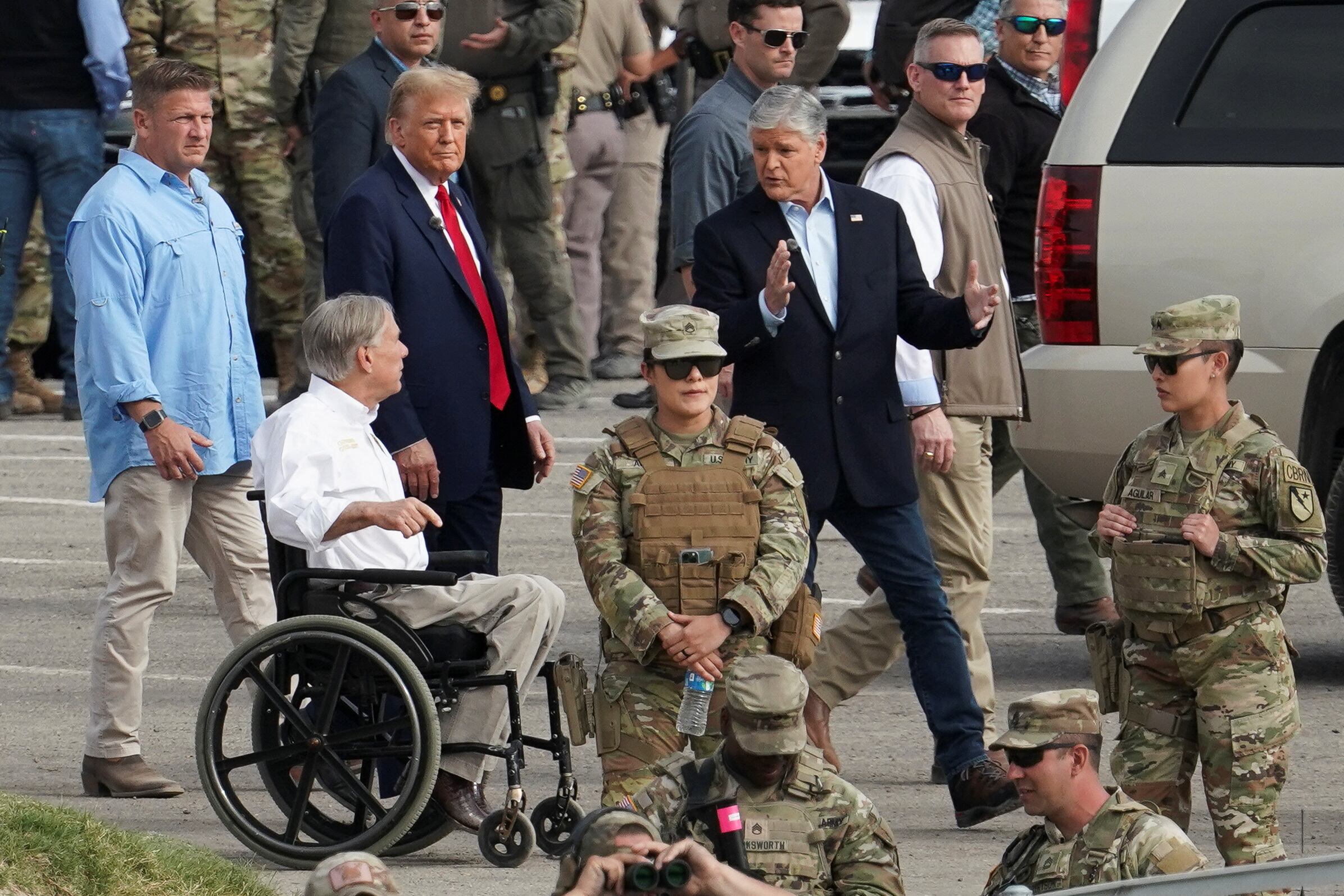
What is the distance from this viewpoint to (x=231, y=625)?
729cm

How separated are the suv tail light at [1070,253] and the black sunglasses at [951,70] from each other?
663mm

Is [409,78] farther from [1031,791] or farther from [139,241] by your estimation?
[1031,791]

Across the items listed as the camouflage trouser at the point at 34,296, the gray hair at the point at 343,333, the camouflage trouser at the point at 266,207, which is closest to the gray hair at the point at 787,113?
the gray hair at the point at 343,333

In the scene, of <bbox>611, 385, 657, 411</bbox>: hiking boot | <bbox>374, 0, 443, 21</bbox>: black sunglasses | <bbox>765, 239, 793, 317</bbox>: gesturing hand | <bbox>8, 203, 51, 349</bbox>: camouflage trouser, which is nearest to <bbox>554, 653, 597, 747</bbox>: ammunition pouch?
<bbox>765, 239, 793, 317</bbox>: gesturing hand

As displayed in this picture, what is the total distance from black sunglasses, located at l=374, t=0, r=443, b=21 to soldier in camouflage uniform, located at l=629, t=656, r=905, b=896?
374 centimetres

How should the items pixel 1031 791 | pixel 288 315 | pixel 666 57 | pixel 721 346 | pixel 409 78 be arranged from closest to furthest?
pixel 1031 791, pixel 721 346, pixel 409 78, pixel 288 315, pixel 666 57

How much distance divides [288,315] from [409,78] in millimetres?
5797

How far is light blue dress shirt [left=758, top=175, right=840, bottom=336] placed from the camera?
6.86 m

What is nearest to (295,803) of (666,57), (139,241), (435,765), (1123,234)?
(435,765)

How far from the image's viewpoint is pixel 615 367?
14039mm

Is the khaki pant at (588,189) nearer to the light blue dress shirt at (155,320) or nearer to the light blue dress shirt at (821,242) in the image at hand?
the light blue dress shirt at (155,320)

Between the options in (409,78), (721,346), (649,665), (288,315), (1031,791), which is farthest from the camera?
(288,315)

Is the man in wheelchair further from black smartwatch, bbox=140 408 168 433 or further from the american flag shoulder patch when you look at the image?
black smartwatch, bbox=140 408 168 433

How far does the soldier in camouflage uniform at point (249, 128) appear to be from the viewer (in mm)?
12242
